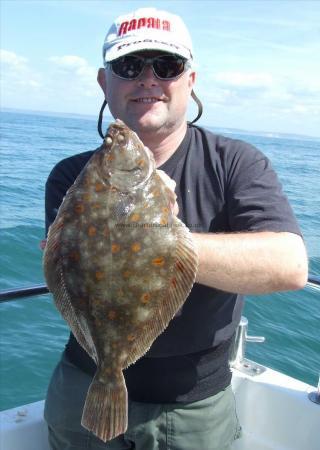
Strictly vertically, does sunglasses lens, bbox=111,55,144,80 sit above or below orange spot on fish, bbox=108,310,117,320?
above

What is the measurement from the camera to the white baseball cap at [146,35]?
8.16 ft

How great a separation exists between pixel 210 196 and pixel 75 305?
932mm

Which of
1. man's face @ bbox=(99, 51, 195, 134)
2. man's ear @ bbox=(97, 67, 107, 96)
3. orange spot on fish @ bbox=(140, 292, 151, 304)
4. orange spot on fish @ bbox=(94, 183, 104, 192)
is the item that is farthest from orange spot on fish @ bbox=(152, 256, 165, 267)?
man's ear @ bbox=(97, 67, 107, 96)

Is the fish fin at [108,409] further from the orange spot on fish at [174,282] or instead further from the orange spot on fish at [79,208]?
the orange spot on fish at [79,208]

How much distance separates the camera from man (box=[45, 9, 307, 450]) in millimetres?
2529

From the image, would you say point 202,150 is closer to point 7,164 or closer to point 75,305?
point 75,305

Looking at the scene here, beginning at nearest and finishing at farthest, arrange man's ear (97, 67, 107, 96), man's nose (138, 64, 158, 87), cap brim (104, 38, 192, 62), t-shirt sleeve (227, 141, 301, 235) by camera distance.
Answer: t-shirt sleeve (227, 141, 301, 235), cap brim (104, 38, 192, 62), man's nose (138, 64, 158, 87), man's ear (97, 67, 107, 96)

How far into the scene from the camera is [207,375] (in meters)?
2.66

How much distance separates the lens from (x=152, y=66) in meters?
2.58

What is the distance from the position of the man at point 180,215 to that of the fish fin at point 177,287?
0.39 m

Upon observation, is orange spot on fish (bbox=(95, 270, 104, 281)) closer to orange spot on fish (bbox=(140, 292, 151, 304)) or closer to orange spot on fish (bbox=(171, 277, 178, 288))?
orange spot on fish (bbox=(140, 292, 151, 304))

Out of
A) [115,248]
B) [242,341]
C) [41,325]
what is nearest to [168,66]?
[115,248]

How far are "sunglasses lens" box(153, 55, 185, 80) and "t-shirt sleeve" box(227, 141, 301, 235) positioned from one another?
1.69 ft

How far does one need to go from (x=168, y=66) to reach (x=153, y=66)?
8cm
